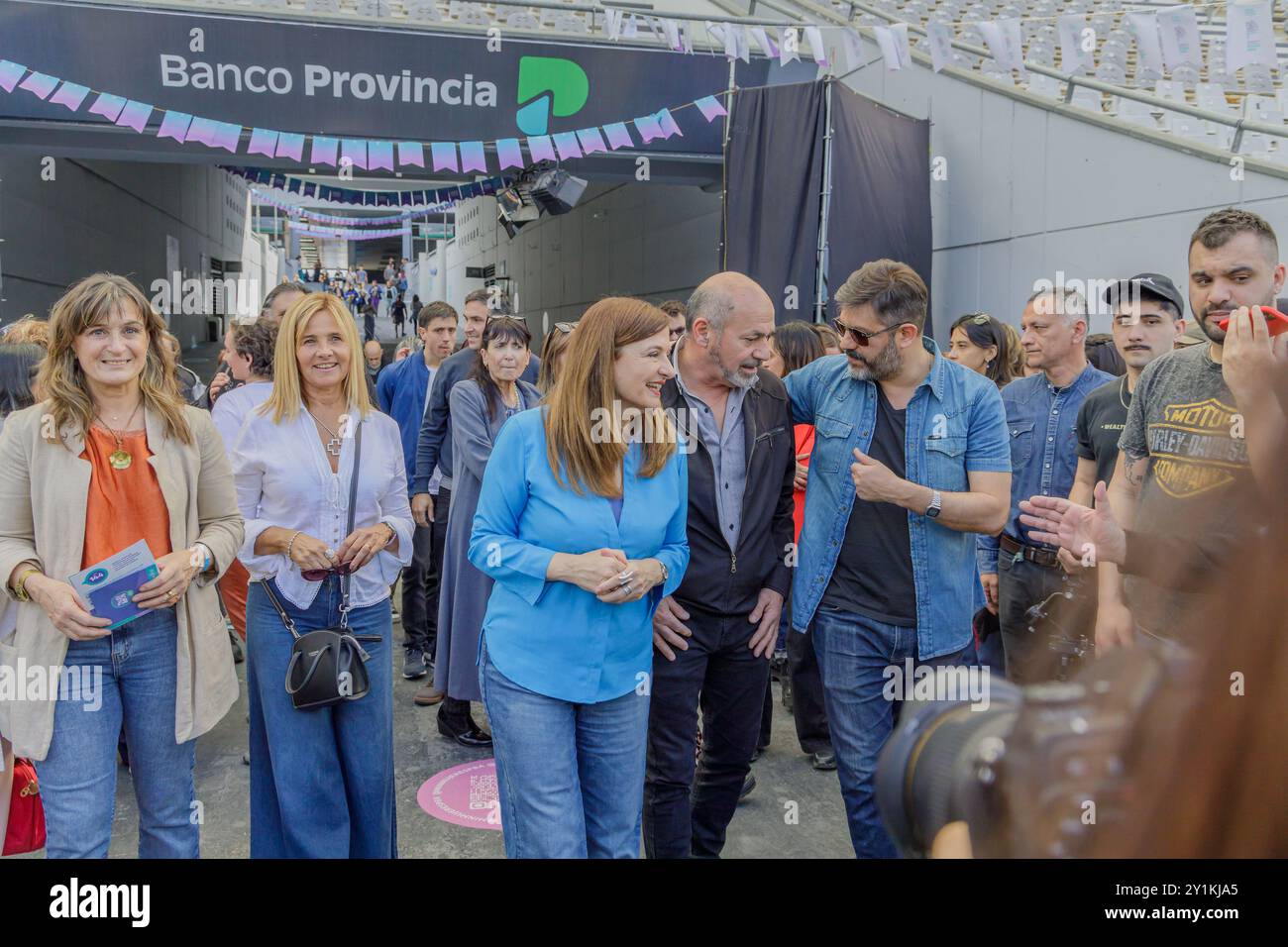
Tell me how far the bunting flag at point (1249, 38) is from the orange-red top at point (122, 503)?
6.75 m

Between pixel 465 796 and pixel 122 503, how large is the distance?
208cm

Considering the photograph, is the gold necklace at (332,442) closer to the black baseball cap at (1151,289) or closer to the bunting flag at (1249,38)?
the black baseball cap at (1151,289)

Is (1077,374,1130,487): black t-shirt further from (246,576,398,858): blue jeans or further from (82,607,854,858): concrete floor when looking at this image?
(246,576,398,858): blue jeans

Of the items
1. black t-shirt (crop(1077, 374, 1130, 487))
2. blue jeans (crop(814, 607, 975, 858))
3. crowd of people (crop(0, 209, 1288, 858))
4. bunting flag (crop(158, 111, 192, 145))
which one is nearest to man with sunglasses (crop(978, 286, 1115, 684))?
black t-shirt (crop(1077, 374, 1130, 487))

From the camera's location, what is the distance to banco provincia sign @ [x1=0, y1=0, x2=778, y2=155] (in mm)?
8508

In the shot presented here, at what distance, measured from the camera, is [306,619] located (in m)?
3.07

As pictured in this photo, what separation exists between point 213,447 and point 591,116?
769 centimetres

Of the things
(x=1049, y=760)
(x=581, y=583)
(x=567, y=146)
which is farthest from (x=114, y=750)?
(x=567, y=146)

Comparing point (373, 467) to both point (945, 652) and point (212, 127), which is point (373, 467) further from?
point (212, 127)

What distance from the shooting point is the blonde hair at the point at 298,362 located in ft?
10.2

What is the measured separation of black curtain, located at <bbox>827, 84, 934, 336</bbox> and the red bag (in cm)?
748

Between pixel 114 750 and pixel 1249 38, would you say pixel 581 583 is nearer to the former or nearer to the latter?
pixel 114 750
